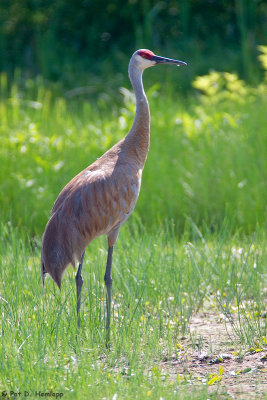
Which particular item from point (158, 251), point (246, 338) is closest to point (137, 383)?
point (246, 338)

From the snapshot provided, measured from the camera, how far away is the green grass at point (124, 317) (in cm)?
346

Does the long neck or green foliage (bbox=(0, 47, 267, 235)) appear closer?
the long neck

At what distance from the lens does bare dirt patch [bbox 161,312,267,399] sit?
12.0 feet

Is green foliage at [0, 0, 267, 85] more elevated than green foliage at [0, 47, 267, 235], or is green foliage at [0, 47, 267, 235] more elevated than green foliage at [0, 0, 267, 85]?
green foliage at [0, 0, 267, 85]

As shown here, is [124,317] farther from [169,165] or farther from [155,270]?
[169,165]

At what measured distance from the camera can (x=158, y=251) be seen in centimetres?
511

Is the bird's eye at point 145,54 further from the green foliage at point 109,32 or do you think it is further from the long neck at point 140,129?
the green foliage at point 109,32

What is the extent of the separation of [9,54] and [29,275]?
403 inches

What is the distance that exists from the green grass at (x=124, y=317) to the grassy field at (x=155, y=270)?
0.03ft

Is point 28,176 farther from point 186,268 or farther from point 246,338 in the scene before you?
point 246,338

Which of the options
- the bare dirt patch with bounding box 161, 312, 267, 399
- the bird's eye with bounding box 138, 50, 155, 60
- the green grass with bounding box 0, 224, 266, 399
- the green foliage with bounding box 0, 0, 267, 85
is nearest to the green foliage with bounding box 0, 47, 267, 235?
the green grass with bounding box 0, 224, 266, 399

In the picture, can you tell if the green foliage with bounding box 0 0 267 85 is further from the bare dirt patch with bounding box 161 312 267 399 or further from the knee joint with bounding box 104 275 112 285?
the bare dirt patch with bounding box 161 312 267 399

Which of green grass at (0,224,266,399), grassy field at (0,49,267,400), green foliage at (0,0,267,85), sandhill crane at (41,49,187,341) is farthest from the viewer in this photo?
green foliage at (0,0,267,85)

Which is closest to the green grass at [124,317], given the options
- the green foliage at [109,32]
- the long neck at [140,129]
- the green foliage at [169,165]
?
the long neck at [140,129]
